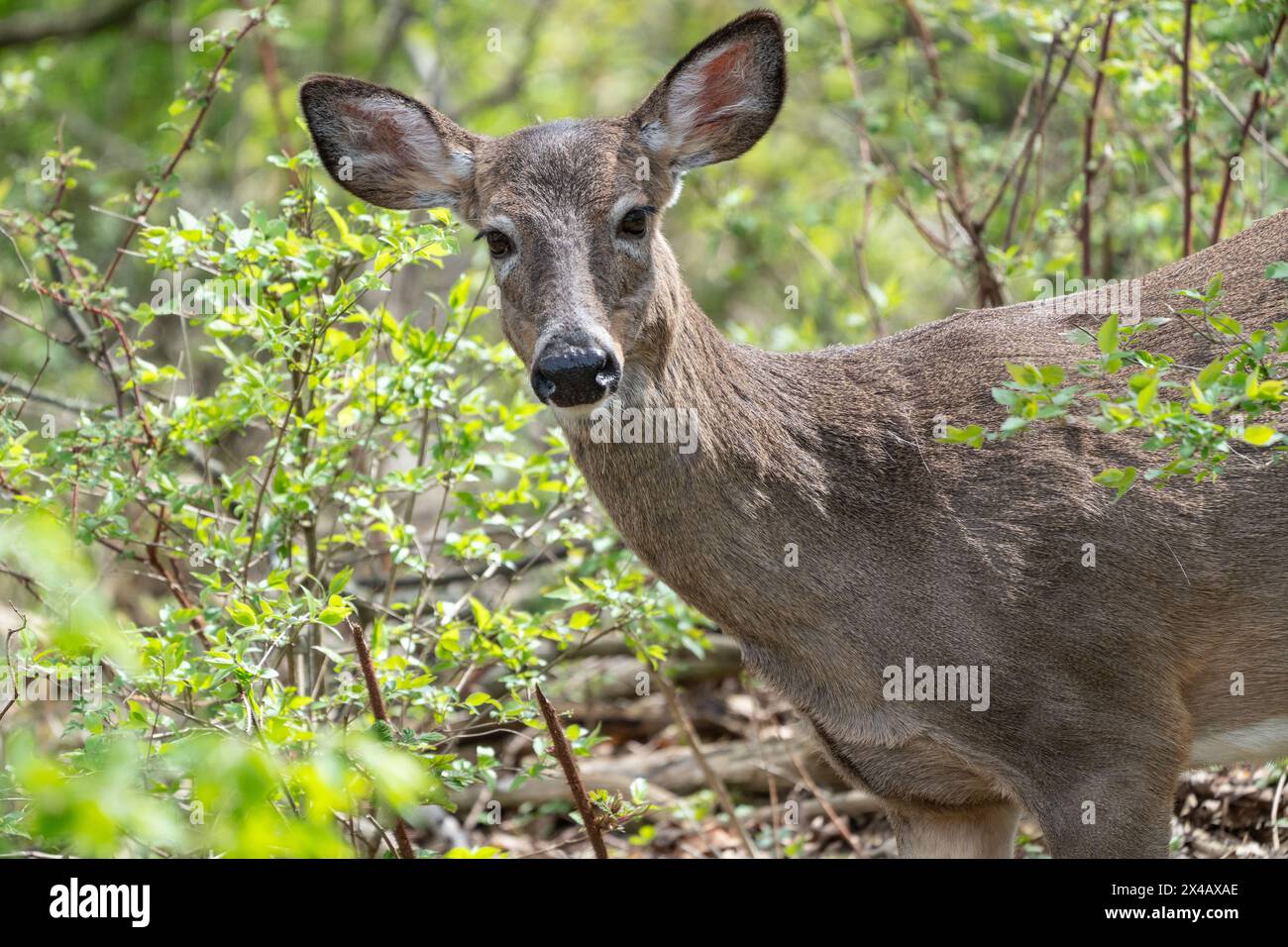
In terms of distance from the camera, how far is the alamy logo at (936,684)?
4.96 m

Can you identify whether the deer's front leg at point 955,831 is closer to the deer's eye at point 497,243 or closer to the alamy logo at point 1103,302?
the alamy logo at point 1103,302

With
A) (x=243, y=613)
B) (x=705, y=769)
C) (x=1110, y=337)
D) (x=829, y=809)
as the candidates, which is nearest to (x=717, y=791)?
(x=705, y=769)

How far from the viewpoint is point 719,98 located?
5.76m

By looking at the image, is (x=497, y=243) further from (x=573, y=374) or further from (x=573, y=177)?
(x=573, y=374)

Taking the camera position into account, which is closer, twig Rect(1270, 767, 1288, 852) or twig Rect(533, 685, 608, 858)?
twig Rect(533, 685, 608, 858)

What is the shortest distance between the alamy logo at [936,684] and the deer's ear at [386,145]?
2.54 metres

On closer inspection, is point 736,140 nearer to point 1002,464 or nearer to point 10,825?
point 1002,464

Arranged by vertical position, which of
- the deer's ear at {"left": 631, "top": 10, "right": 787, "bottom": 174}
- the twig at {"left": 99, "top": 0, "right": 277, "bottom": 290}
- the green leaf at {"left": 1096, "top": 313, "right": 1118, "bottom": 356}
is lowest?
the green leaf at {"left": 1096, "top": 313, "right": 1118, "bottom": 356}

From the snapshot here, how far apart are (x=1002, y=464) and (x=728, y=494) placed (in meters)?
0.98

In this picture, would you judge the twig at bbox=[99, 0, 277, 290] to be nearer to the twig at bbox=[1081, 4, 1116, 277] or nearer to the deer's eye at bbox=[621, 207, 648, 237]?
the deer's eye at bbox=[621, 207, 648, 237]

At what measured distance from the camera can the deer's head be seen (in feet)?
16.2

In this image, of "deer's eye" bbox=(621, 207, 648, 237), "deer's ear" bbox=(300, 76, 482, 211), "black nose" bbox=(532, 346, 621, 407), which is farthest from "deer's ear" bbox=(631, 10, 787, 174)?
"black nose" bbox=(532, 346, 621, 407)

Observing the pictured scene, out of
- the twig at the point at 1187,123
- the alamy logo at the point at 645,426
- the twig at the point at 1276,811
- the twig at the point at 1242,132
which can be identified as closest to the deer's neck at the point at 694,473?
the alamy logo at the point at 645,426
